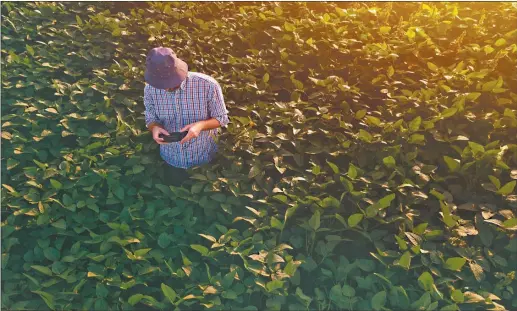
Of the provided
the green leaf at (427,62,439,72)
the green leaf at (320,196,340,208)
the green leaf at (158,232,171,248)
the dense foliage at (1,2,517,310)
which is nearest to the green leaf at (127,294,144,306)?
the dense foliage at (1,2,517,310)

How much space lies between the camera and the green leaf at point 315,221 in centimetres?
279

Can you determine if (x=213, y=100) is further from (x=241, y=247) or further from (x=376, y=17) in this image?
(x=376, y=17)

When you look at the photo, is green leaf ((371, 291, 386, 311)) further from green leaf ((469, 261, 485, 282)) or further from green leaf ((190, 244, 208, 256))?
green leaf ((190, 244, 208, 256))

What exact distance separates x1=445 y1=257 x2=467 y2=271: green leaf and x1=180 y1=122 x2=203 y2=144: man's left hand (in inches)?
62.5

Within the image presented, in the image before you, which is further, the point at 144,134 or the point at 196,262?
the point at 144,134

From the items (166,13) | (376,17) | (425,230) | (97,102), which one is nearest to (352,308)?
(425,230)

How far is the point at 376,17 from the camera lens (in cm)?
474

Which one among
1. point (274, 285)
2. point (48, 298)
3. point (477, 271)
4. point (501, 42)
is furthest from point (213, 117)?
point (501, 42)

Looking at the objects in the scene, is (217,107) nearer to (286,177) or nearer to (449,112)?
(286,177)

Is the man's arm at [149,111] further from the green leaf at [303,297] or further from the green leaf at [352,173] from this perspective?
the green leaf at [303,297]

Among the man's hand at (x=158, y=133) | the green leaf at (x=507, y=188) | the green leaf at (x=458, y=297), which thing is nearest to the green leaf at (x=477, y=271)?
the green leaf at (x=458, y=297)

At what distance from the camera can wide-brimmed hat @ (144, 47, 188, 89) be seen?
2.92 meters

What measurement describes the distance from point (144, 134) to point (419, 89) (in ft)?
6.78

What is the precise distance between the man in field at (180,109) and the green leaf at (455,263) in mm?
1559
